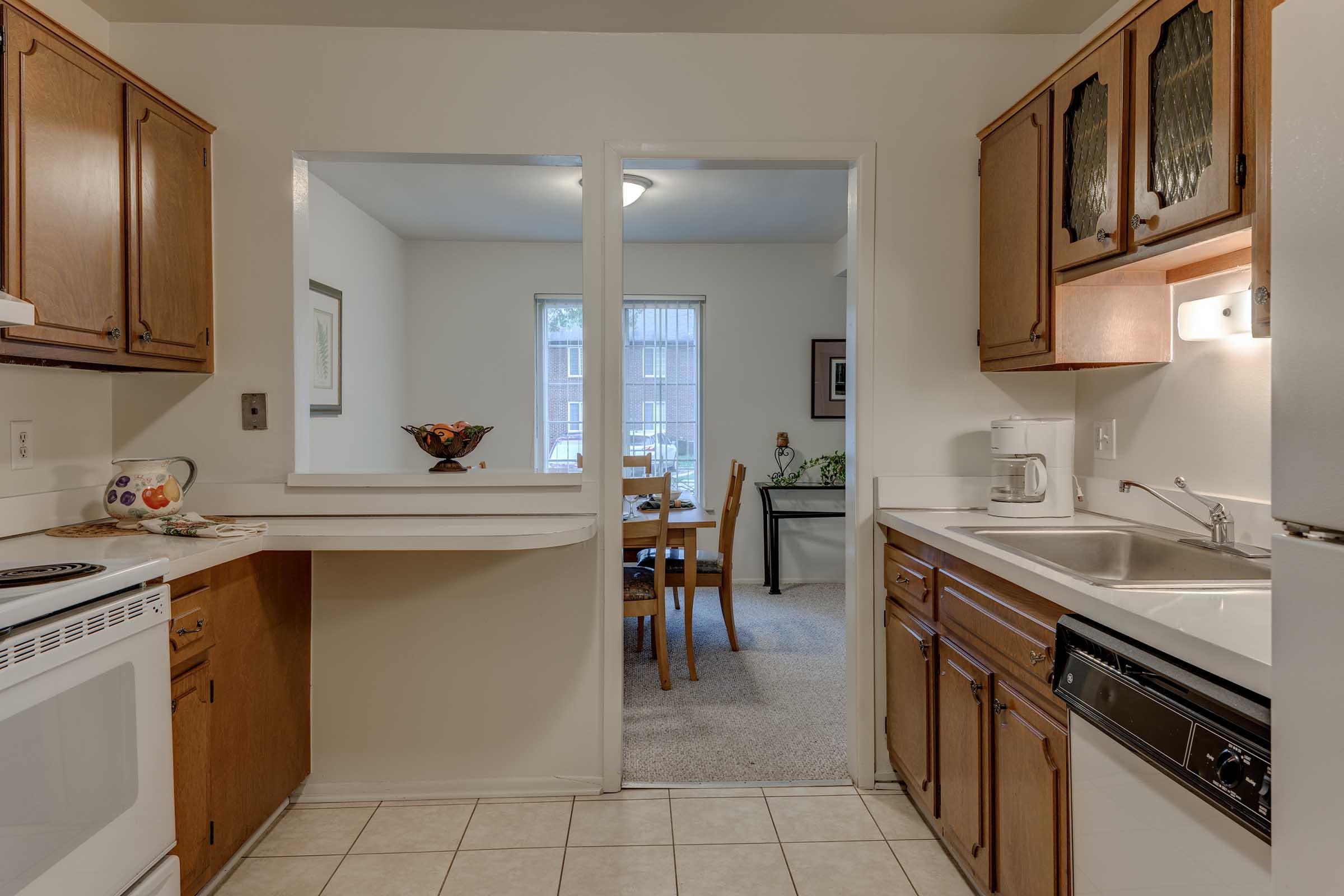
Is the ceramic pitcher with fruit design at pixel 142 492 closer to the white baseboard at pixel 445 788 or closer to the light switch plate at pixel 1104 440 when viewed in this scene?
the white baseboard at pixel 445 788

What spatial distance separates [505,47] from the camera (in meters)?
2.37

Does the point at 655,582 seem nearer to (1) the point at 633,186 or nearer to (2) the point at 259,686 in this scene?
(2) the point at 259,686

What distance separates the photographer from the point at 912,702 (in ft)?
7.29

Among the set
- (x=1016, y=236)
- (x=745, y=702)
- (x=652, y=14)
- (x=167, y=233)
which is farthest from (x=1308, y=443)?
(x=745, y=702)

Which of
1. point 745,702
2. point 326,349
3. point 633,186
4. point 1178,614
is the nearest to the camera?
point 1178,614

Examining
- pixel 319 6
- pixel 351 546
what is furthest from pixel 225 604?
pixel 319 6

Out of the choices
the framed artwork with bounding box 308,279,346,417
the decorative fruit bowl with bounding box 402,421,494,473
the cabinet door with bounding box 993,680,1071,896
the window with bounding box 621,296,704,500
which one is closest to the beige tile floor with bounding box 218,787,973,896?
the cabinet door with bounding box 993,680,1071,896

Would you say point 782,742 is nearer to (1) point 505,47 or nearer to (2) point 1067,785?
(2) point 1067,785

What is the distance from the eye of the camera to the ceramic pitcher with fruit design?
2021 mm

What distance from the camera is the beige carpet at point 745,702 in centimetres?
265

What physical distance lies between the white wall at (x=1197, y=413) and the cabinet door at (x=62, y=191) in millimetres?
2724

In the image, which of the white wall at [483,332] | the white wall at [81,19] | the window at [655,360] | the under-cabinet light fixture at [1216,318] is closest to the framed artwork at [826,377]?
the window at [655,360]

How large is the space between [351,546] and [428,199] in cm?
289

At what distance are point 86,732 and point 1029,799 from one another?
1767mm
